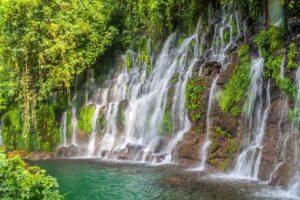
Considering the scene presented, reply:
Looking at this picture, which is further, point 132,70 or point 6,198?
point 132,70

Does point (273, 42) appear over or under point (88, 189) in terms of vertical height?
over

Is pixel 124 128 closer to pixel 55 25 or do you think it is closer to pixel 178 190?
pixel 55 25

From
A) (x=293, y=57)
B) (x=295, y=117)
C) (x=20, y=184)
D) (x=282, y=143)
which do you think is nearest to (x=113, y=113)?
(x=282, y=143)

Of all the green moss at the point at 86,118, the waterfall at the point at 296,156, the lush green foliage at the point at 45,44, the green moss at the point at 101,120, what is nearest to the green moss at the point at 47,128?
the lush green foliage at the point at 45,44

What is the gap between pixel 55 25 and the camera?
67.5ft

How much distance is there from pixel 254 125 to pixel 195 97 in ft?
10.1

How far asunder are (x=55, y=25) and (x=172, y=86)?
7089 mm

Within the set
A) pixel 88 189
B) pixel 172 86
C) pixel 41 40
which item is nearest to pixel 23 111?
pixel 41 40

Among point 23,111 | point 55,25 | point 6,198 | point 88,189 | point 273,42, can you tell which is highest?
point 55,25

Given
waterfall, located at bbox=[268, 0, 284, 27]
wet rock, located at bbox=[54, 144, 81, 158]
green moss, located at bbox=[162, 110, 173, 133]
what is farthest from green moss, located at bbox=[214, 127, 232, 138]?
wet rock, located at bbox=[54, 144, 81, 158]

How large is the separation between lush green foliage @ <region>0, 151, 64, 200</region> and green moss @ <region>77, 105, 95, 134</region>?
1506 centimetres

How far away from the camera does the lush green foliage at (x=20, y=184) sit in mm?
6160

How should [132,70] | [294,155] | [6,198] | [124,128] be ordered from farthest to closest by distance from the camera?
[132,70] < [124,128] < [294,155] < [6,198]

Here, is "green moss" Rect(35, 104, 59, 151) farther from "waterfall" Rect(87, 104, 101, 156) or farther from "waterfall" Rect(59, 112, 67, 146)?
"waterfall" Rect(87, 104, 101, 156)
